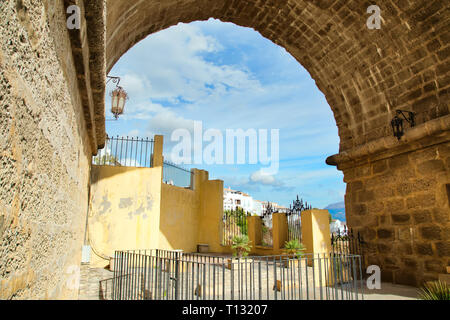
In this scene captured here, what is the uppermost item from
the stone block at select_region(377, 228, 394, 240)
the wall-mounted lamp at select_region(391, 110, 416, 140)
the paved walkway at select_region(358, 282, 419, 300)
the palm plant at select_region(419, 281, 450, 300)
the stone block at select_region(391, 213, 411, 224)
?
the wall-mounted lamp at select_region(391, 110, 416, 140)

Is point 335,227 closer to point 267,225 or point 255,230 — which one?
point 267,225

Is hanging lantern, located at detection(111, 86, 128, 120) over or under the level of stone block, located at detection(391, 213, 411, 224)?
over

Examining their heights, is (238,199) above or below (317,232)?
above

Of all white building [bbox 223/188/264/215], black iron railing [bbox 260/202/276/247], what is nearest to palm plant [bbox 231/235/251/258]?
black iron railing [bbox 260/202/276/247]

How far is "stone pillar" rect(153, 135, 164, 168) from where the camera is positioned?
9328 millimetres

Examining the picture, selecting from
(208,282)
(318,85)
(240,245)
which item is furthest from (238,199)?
(208,282)

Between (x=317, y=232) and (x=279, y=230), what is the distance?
7.95ft

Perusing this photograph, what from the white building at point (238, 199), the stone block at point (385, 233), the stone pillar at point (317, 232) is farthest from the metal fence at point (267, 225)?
the white building at point (238, 199)

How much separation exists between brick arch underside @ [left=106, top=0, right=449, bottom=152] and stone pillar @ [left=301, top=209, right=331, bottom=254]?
2094mm

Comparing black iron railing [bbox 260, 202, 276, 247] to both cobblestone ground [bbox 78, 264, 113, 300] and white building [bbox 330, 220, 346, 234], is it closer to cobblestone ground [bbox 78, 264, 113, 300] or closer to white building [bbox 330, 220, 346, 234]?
white building [bbox 330, 220, 346, 234]

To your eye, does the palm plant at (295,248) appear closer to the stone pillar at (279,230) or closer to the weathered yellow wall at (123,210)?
the stone pillar at (279,230)

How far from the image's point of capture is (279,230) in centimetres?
1109

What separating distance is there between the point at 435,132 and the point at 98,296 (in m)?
7.45
